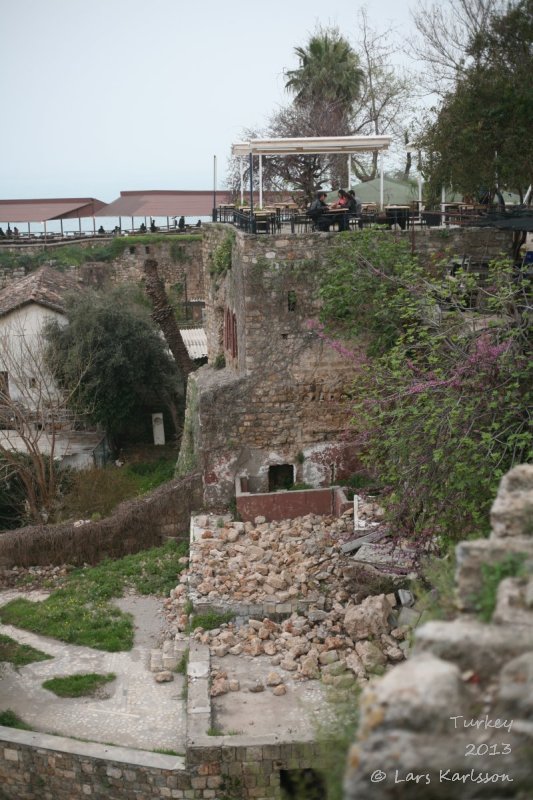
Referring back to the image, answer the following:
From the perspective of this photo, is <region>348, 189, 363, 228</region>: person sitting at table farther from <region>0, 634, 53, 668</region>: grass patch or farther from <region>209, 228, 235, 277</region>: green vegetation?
<region>0, 634, 53, 668</region>: grass patch

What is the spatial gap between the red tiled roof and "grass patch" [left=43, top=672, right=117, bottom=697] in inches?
656

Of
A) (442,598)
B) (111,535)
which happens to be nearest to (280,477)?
(111,535)

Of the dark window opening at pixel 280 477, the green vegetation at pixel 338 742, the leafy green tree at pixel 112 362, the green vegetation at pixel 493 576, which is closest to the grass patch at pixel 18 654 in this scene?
the dark window opening at pixel 280 477

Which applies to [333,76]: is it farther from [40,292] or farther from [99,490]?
[99,490]

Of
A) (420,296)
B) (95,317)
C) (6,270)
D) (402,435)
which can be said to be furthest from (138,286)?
(402,435)

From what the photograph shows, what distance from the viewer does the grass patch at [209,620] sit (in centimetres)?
1408

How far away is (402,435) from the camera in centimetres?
1268

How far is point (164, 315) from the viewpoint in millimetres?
26078

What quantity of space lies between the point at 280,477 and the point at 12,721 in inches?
298

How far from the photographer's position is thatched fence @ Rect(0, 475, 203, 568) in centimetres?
1814

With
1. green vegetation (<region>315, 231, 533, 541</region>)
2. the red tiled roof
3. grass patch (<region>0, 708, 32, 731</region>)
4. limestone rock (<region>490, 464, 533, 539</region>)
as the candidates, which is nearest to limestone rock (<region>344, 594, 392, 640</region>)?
green vegetation (<region>315, 231, 533, 541</region>)

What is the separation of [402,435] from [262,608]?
3772mm

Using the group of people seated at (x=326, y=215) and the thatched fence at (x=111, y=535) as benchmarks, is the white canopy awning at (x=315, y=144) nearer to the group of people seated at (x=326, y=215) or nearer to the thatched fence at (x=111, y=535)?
the group of people seated at (x=326, y=215)

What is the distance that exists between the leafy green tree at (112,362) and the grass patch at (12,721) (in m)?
13.4
